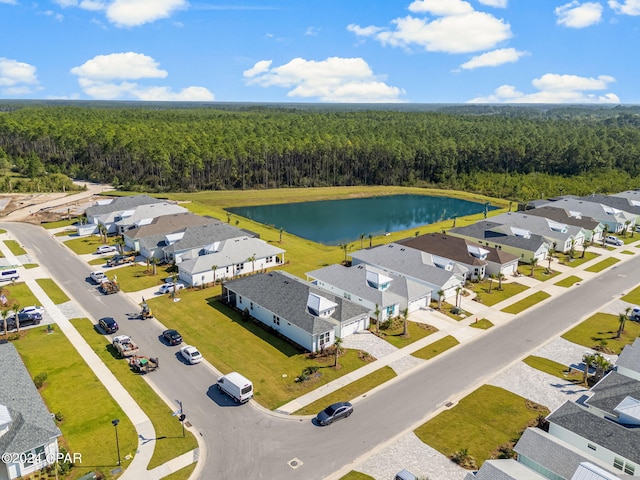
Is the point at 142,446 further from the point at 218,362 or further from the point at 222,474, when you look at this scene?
the point at 218,362

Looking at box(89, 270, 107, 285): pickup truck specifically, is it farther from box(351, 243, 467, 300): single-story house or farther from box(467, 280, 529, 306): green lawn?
box(467, 280, 529, 306): green lawn

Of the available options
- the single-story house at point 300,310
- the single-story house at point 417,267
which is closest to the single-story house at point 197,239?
Result: the single-story house at point 300,310

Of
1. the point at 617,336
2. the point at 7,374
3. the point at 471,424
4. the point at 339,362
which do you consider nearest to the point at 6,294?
the point at 7,374

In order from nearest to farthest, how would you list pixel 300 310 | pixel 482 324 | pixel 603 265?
1. pixel 300 310
2. pixel 482 324
3. pixel 603 265

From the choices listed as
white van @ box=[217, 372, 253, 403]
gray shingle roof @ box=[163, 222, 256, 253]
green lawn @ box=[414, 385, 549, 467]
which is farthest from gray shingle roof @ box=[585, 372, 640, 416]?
gray shingle roof @ box=[163, 222, 256, 253]

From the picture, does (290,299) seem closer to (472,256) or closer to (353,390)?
(353,390)

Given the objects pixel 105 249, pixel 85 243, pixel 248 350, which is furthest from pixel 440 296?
pixel 85 243
